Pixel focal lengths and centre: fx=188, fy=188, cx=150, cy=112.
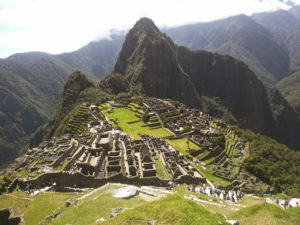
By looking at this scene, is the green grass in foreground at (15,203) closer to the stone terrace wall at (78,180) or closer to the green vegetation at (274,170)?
the stone terrace wall at (78,180)

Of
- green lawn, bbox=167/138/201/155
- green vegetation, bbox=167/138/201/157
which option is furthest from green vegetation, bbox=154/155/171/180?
green lawn, bbox=167/138/201/155

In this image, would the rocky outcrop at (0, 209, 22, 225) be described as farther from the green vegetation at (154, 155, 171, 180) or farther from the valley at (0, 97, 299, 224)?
the green vegetation at (154, 155, 171, 180)

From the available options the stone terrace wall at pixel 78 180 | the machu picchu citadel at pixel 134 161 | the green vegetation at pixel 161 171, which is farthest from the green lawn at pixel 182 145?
the stone terrace wall at pixel 78 180

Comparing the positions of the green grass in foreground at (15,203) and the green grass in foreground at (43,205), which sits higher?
the green grass in foreground at (43,205)

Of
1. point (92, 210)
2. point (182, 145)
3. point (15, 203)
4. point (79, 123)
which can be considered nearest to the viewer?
point (92, 210)

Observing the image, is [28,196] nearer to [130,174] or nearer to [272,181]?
[130,174]

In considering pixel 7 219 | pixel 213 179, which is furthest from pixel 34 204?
pixel 213 179

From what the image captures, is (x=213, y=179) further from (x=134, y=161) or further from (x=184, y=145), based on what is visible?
(x=184, y=145)
